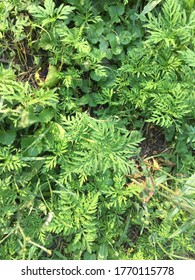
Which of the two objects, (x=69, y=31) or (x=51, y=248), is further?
(x=51, y=248)

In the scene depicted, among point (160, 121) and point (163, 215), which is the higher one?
point (160, 121)

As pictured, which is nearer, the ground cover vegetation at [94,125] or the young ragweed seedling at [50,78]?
the ground cover vegetation at [94,125]

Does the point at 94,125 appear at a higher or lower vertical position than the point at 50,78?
lower

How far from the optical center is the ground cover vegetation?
210 centimetres

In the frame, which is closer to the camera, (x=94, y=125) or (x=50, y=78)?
(x=94, y=125)

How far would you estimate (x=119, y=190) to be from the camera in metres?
2.14

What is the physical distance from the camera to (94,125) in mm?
2049

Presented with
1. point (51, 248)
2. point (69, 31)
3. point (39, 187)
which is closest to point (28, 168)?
point (39, 187)

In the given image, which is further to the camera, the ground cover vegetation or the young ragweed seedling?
the young ragweed seedling

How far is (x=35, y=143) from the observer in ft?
7.04

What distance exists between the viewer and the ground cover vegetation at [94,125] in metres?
2.10

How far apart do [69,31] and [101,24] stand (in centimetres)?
20
